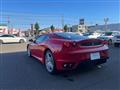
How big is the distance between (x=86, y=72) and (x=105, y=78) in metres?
0.69

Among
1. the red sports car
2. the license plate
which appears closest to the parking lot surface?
the red sports car

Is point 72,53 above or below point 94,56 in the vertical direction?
above

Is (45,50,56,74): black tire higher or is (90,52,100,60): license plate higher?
(90,52,100,60): license plate

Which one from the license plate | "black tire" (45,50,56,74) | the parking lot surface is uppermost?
the license plate

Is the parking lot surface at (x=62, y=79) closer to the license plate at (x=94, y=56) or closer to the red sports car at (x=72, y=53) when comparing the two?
the red sports car at (x=72, y=53)

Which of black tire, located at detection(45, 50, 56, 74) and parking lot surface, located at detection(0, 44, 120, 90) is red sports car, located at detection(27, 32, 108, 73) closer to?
black tire, located at detection(45, 50, 56, 74)

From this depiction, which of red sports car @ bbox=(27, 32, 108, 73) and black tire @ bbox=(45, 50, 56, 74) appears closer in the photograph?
red sports car @ bbox=(27, 32, 108, 73)

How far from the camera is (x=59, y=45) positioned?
4.79 metres

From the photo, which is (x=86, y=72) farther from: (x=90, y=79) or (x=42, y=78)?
(x=42, y=78)

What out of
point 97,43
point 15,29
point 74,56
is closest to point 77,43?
point 74,56

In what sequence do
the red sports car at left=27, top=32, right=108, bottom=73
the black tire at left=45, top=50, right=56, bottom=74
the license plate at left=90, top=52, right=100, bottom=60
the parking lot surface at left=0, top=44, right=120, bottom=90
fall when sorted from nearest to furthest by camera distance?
the parking lot surface at left=0, top=44, right=120, bottom=90
the red sports car at left=27, top=32, right=108, bottom=73
the license plate at left=90, top=52, right=100, bottom=60
the black tire at left=45, top=50, right=56, bottom=74

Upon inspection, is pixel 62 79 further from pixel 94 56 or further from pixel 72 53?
pixel 94 56

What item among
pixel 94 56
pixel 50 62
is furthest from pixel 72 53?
pixel 50 62

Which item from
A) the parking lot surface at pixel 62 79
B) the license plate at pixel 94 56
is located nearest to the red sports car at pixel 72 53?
the license plate at pixel 94 56
